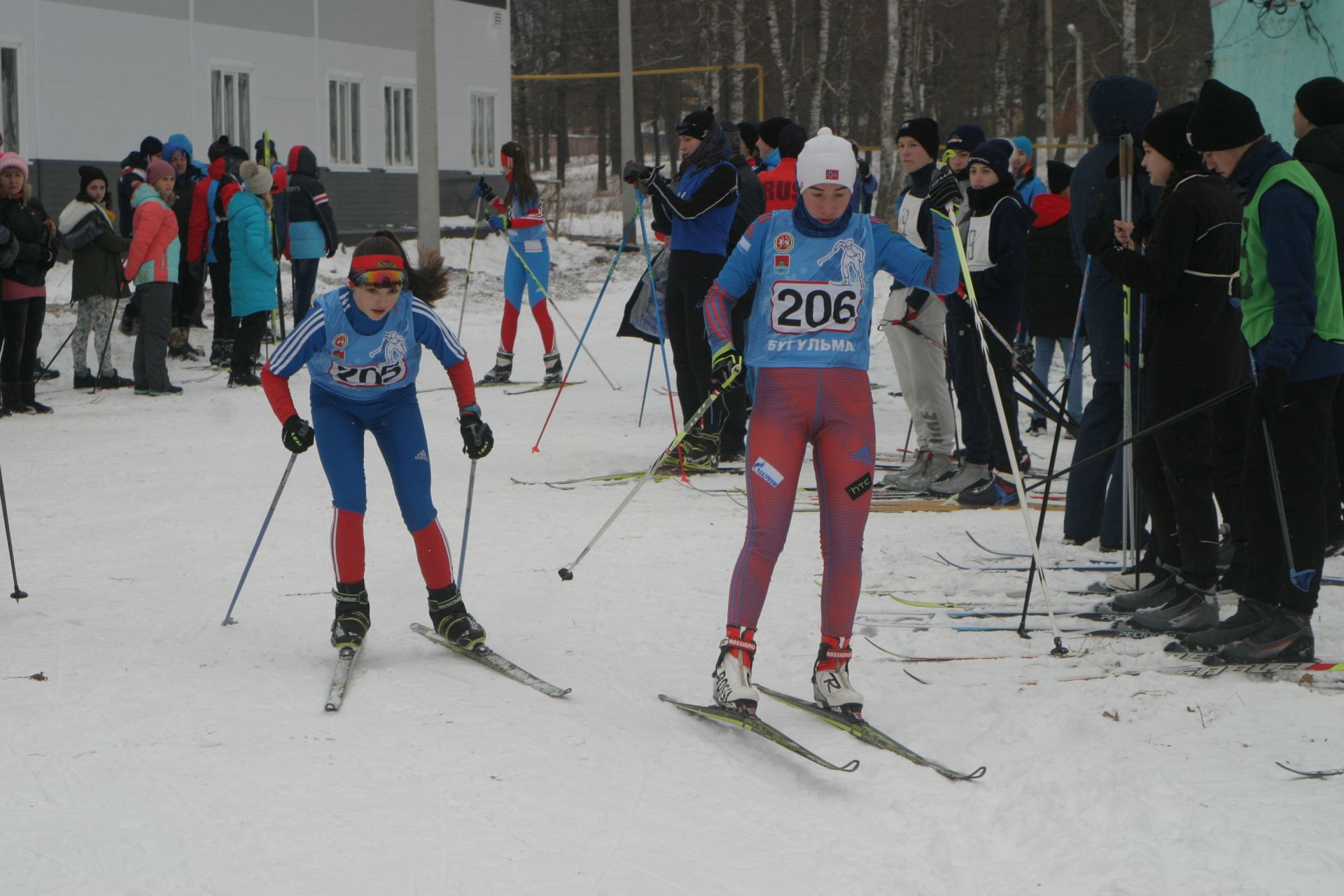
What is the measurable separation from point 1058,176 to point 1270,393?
18.7ft

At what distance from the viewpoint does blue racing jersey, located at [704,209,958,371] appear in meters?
4.27

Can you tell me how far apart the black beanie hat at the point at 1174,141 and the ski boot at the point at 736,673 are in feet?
8.01

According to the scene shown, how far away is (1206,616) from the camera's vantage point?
4.97m


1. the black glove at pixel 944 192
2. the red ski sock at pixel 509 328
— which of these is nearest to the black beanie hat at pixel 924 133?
the black glove at pixel 944 192

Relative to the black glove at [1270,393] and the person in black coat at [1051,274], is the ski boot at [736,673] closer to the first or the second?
the black glove at [1270,393]

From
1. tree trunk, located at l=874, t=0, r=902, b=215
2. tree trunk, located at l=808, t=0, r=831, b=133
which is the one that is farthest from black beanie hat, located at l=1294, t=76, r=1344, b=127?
tree trunk, located at l=808, t=0, r=831, b=133

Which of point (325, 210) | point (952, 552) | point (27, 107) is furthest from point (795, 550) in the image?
point (27, 107)

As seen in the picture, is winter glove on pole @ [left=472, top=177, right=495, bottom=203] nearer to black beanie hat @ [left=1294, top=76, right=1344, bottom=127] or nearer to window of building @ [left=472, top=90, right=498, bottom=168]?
black beanie hat @ [left=1294, top=76, right=1344, bottom=127]

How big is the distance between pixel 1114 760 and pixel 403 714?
2220mm

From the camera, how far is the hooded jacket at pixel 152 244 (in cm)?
1103

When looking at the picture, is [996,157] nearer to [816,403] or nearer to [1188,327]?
[1188,327]

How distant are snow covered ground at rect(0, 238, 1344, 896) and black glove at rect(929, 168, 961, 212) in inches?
65.0

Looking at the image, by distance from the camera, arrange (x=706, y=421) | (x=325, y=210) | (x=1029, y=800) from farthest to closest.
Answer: (x=325, y=210)
(x=706, y=421)
(x=1029, y=800)

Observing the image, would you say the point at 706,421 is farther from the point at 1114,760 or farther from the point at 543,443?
the point at 1114,760
